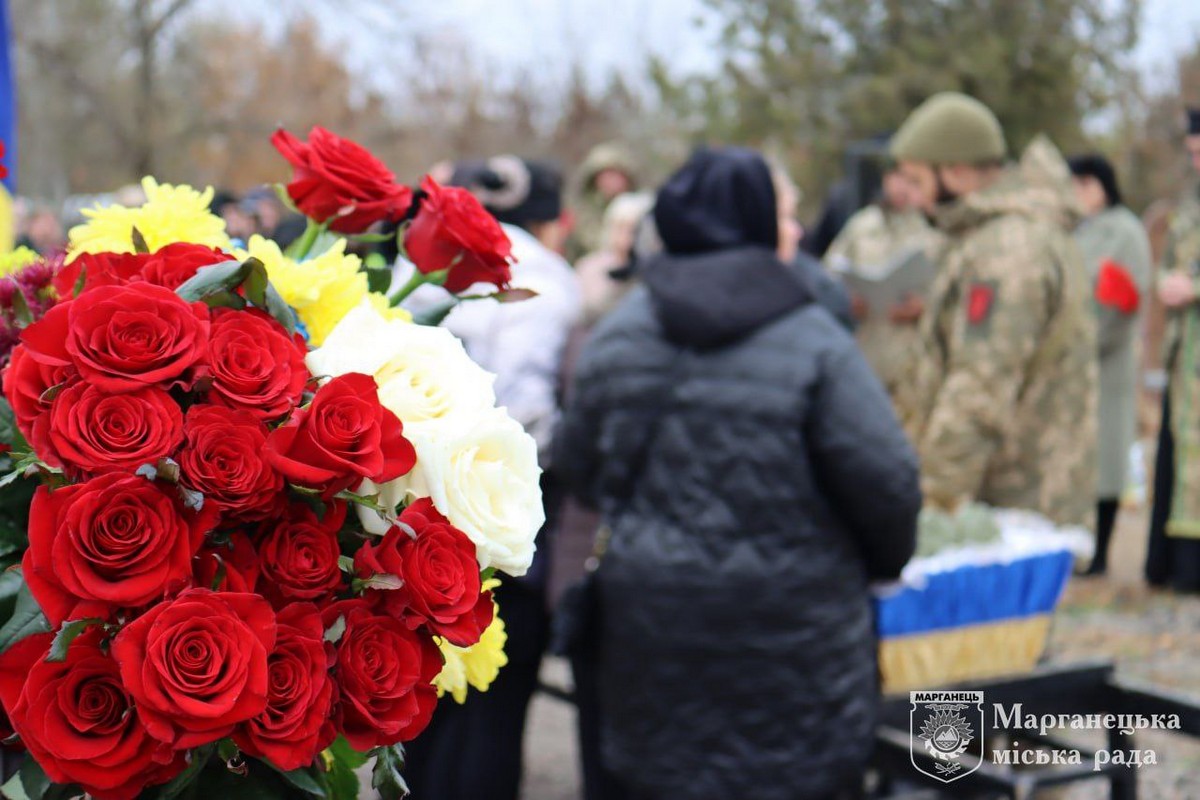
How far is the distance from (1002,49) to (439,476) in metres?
14.6

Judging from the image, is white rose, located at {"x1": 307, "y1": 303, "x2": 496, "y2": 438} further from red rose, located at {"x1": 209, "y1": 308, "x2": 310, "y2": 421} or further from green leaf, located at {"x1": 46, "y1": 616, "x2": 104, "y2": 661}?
green leaf, located at {"x1": 46, "y1": 616, "x2": 104, "y2": 661}

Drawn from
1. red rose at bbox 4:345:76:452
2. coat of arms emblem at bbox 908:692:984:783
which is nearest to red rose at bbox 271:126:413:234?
red rose at bbox 4:345:76:452

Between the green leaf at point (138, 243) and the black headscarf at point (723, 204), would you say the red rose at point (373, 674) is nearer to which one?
the green leaf at point (138, 243)

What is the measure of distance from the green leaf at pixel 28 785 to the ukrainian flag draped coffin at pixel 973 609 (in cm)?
256

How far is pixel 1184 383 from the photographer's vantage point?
666cm

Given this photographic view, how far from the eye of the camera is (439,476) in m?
1.19

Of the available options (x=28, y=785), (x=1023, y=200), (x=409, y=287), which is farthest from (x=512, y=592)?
(x=28, y=785)

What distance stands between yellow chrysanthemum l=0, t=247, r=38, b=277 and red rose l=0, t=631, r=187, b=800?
1.59 ft

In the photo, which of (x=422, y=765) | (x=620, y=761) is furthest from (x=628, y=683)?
(x=422, y=765)

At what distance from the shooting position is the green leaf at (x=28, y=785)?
45.1 inches

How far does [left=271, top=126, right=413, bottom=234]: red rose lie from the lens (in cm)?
148

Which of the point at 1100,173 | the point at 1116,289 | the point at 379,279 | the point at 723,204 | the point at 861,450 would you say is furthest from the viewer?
the point at 1100,173

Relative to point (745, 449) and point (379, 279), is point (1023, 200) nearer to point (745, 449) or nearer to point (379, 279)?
point (745, 449)

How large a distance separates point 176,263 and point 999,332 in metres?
3.20
